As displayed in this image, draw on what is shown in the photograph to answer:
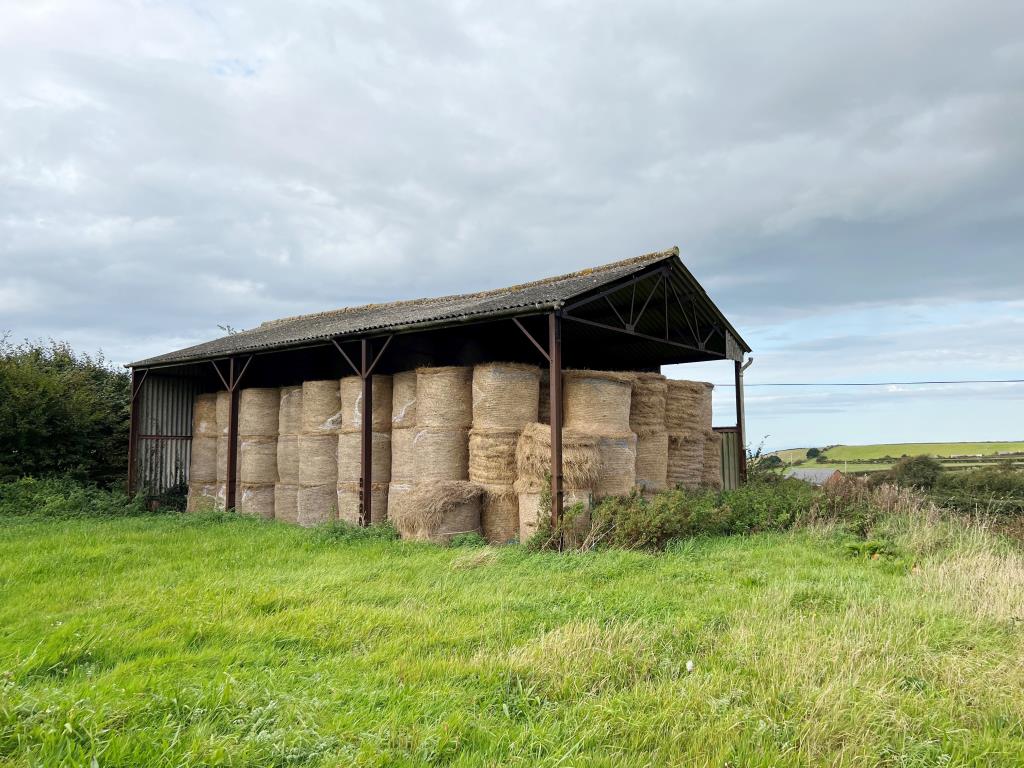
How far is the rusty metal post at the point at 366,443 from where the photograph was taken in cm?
1159

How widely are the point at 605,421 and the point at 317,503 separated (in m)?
6.10

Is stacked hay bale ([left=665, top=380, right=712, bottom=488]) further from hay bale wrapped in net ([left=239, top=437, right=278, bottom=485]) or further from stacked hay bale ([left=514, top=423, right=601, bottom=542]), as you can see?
hay bale wrapped in net ([left=239, top=437, right=278, bottom=485])

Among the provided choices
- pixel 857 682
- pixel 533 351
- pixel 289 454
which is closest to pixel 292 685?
pixel 857 682

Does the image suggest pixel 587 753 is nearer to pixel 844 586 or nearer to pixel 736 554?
pixel 844 586

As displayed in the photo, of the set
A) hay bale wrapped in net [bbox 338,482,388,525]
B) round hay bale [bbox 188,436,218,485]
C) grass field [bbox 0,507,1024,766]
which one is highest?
round hay bale [bbox 188,436,218,485]

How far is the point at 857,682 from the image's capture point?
4016 mm

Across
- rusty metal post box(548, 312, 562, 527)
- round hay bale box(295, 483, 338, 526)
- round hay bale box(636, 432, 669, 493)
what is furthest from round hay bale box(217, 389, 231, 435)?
round hay bale box(636, 432, 669, 493)

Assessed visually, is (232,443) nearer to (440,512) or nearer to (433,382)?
(433,382)

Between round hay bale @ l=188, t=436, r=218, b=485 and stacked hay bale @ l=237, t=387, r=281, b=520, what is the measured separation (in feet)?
5.63

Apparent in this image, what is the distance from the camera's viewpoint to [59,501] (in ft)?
46.9

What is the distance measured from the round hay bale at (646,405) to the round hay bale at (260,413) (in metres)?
7.82

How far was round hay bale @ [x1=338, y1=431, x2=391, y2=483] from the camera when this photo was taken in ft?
39.2

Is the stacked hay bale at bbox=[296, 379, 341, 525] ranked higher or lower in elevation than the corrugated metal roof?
lower

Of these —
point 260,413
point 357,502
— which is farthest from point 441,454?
point 260,413
